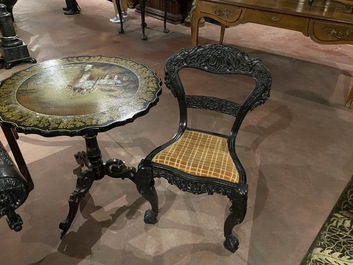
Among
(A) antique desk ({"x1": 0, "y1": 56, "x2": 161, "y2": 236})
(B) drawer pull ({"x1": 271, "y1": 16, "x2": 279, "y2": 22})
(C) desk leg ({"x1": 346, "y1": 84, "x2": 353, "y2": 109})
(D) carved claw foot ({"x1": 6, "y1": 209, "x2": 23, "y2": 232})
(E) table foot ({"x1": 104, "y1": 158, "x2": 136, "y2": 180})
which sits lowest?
(C) desk leg ({"x1": 346, "y1": 84, "x2": 353, "y2": 109})

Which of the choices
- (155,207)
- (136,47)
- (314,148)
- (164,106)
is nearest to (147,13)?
(136,47)

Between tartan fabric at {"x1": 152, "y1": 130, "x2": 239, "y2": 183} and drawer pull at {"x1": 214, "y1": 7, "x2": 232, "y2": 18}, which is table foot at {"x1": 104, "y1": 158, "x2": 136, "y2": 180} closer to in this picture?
tartan fabric at {"x1": 152, "y1": 130, "x2": 239, "y2": 183}

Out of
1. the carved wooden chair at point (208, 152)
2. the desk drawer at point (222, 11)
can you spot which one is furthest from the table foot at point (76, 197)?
the desk drawer at point (222, 11)

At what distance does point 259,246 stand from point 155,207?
0.66 m

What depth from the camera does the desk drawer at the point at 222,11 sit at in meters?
3.02

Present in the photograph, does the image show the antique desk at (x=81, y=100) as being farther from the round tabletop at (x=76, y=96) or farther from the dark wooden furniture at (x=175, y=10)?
the dark wooden furniture at (x=175, y=10)

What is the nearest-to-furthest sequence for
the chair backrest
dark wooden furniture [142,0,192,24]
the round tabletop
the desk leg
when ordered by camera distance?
the round tabletop
the chair backrest
the desk leg
dark wooden furniture [142,0,192,24]

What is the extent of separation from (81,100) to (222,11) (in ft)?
7.50

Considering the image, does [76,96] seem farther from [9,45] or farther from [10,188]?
[9,45]

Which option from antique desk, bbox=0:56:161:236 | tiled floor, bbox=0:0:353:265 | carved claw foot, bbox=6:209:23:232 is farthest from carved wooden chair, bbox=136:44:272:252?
carved claw foot, bbox=6:209:23:232

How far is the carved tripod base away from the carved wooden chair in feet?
0.92

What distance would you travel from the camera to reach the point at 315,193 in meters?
1.98

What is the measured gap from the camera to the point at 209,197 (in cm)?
195

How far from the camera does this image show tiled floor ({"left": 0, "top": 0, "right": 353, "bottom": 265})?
1.60 meters
